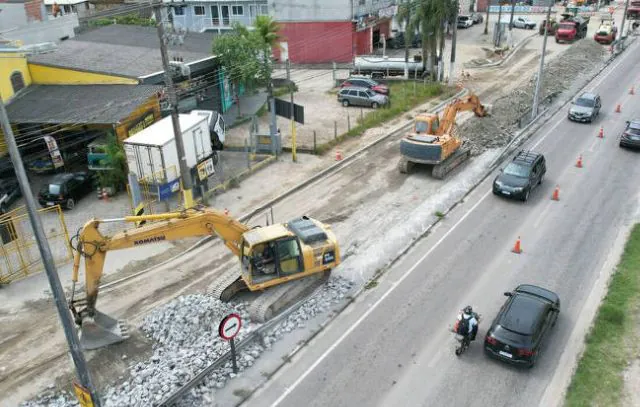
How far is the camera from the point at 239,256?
1725 centimetres

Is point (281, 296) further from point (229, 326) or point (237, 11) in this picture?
point (237, 11)

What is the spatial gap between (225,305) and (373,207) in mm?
9838

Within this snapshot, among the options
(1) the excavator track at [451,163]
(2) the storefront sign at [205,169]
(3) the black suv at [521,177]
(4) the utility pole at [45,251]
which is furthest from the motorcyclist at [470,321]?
(2) the storefront sign at [205,169]

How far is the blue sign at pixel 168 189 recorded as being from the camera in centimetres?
2517

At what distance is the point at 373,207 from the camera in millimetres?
24938

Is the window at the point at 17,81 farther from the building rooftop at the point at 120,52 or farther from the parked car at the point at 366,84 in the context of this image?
the parked car at the point at 366,84

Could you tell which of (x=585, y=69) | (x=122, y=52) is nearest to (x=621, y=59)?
(x=585, y=69)

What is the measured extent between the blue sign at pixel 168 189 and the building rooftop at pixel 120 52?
27.5 feet

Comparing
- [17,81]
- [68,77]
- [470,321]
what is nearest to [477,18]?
[68,77]

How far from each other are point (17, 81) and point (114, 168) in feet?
31.2

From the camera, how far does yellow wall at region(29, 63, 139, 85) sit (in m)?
30.7

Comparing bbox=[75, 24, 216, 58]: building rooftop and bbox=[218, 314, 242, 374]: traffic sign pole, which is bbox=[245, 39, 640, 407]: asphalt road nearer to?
bbox=[218, 314, 242, 374]: traffic sign pole

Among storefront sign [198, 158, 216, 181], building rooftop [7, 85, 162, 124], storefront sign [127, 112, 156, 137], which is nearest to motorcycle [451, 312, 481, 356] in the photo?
storefront sign [198, 158, 216, 181]

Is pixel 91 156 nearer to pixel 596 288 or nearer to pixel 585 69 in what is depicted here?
→ pixel 596 288
